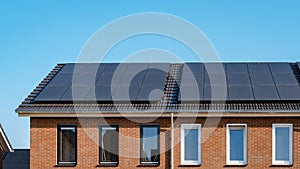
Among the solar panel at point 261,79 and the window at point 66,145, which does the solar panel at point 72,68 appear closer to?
the window at point 66,145

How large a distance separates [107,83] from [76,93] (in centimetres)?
128

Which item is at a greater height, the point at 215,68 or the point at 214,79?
Result: the point at 215,68

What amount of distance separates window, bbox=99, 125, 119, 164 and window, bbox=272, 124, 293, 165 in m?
5.19

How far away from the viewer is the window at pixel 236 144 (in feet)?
66.4

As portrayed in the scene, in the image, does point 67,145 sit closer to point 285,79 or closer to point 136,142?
point 136,142

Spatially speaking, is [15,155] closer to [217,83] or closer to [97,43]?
[97,43]

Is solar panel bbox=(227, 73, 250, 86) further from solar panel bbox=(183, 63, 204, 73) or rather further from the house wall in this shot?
the house wall

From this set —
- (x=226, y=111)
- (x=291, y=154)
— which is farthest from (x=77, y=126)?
(x=291, y=154)

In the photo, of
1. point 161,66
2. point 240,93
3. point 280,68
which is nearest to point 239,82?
point 240,93

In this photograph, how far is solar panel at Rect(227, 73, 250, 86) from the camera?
21597 millimetres

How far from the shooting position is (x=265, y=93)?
67.6 feet

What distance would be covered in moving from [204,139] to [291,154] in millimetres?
2856

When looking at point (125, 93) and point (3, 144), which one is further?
point (3, 144)

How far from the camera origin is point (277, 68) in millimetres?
23203
